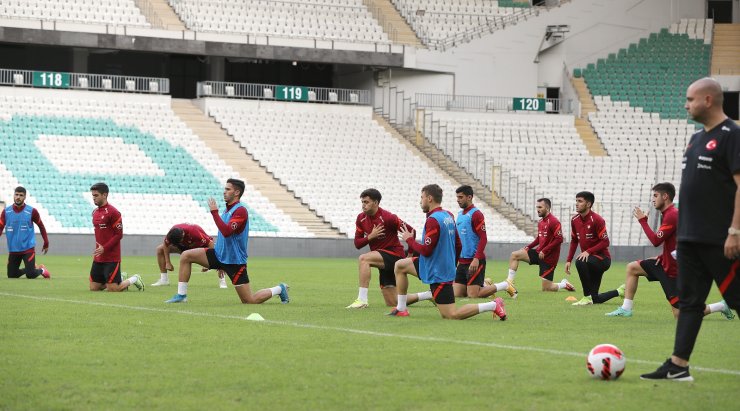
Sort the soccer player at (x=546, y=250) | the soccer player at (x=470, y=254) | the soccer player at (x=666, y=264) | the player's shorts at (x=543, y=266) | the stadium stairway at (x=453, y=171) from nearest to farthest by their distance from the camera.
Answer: the soccer player at (x=666, y=264) → the soccer player at (x=470, y=254) → the soccer player at (x=546, y=250) → the player's shorts at (x=543, y=266) → the stadium stairway at (x=453, y=171)

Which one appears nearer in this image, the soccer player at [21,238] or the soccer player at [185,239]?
the soccer player at [185,239]

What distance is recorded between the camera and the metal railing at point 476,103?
55719 mm

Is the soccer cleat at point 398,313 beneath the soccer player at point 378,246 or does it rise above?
beneath

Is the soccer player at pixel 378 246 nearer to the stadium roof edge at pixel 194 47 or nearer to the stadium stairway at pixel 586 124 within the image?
the stadium roof edge at pixel 194 47

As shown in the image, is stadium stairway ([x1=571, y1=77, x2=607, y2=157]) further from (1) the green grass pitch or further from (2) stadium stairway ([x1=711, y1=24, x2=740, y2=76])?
(1) the green grass pitch

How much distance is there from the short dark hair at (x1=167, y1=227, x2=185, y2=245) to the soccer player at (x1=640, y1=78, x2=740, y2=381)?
13.7 meters

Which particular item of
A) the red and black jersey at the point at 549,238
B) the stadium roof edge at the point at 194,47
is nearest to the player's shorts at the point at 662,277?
the red and black jersey at the point at 549,238

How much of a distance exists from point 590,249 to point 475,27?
1507 inches

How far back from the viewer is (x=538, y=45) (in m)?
58.1

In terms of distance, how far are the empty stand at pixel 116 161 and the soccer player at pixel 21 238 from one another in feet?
49.7

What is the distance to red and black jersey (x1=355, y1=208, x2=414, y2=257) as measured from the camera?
1781 cm

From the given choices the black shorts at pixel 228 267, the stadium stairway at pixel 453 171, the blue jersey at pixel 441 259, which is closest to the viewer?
the blue jersey at pixel 441 259

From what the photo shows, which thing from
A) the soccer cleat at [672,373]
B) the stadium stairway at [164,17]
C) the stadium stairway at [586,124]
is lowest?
the soccer cleat at [672,373]

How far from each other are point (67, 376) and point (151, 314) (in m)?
6.36
